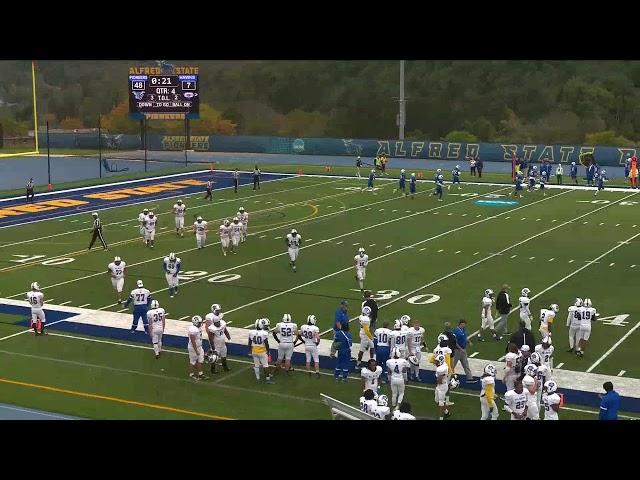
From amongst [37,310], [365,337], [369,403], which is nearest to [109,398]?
[37,310]

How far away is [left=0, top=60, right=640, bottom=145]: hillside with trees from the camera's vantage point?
285 feet

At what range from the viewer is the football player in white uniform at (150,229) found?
30.8 metres

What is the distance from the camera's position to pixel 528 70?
92375 mm

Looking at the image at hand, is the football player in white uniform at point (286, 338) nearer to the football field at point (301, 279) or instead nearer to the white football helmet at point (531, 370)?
the football field at point (301, 279)

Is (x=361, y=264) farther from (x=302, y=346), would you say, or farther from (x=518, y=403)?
(x=518, y=403)

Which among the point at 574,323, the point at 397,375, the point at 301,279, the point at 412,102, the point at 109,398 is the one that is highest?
the point at 412,102

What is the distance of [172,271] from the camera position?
24266mm

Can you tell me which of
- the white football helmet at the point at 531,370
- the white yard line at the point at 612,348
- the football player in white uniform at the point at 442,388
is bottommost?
the white yard line at the point at 612,348

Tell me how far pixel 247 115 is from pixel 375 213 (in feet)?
215

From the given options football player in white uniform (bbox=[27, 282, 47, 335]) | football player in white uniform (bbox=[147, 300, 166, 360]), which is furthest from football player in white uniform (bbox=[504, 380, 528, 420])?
football player in white uniform (bbox=[27, 282, 47, 335])

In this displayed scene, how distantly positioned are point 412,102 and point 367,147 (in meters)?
27.6

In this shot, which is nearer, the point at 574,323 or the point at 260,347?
the point at 260,347

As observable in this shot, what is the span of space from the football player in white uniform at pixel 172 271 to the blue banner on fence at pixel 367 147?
3406cm

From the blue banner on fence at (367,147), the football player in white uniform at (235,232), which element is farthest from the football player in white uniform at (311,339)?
the blue banner on fence at (367,147)
